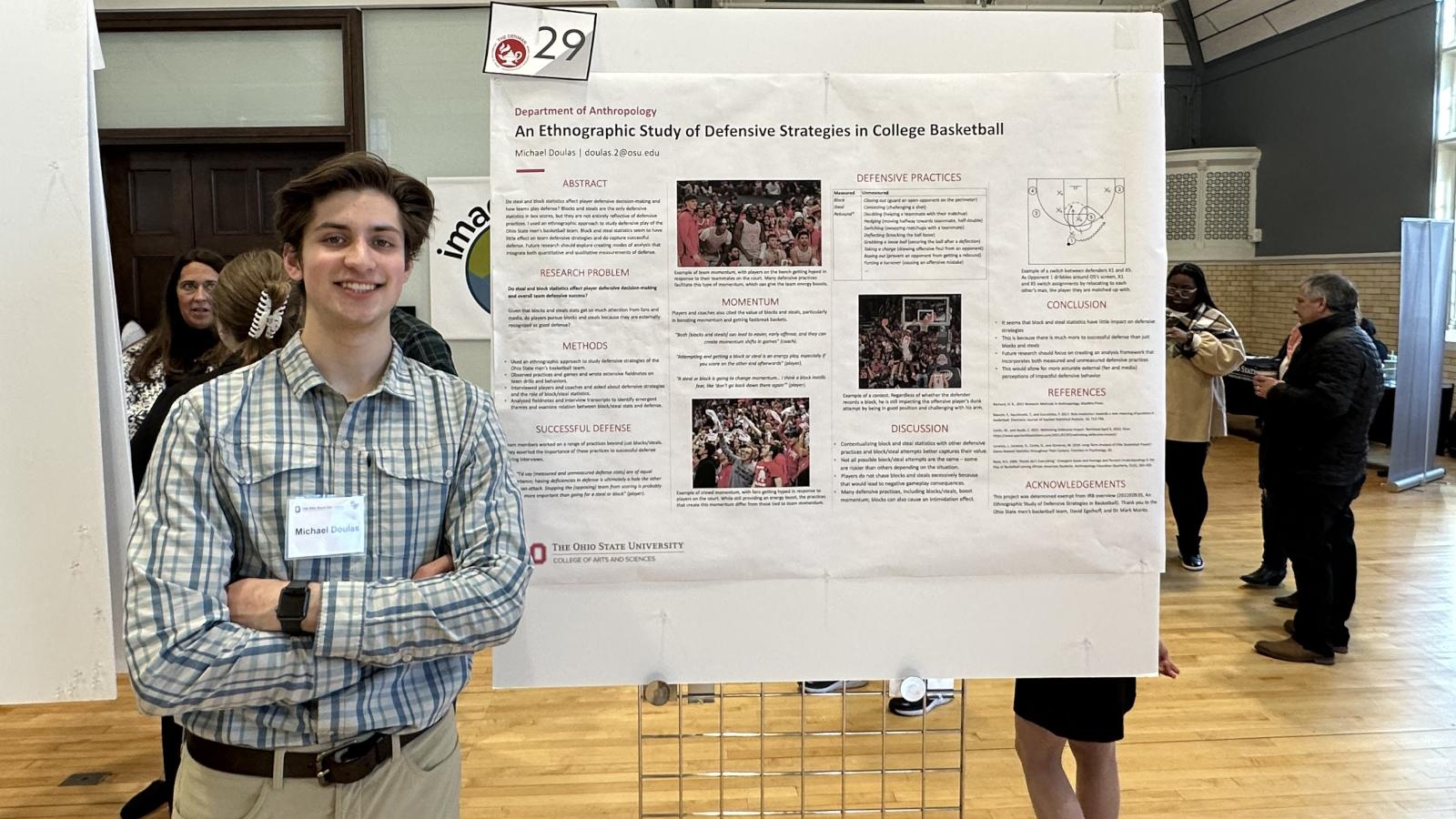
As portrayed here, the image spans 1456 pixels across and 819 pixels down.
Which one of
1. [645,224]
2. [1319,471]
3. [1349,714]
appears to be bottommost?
[1349,714]

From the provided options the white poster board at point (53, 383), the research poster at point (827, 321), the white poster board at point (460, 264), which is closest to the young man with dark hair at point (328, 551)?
the research poster at point (827, 321)

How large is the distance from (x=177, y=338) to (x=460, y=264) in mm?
2187

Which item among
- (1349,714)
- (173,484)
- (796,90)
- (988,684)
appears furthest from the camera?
(988,684)

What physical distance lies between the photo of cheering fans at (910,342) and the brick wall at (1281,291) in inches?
393

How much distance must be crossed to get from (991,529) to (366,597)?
98 centimetres

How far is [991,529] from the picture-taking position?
5.39 ft

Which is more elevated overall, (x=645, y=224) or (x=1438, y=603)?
(x=645, y=224)

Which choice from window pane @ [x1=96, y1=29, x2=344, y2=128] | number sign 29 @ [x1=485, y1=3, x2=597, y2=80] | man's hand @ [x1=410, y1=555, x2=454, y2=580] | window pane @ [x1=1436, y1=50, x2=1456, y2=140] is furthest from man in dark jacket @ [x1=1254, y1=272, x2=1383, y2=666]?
window pane @ [x1=1436, y1=50, x2=1456, y2=140]

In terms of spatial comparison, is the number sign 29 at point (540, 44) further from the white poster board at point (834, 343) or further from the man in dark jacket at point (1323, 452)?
the man in dark jacket at point (1323, 452)

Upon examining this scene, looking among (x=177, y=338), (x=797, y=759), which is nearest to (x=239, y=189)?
(x=177, y=338)

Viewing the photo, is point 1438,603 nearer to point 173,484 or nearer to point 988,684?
point 988,684

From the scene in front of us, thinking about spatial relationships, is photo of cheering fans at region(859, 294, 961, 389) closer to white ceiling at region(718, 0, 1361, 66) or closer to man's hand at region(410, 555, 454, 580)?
man's hand at region(410, 555, 454, 580)

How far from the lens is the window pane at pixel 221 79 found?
4.89 m

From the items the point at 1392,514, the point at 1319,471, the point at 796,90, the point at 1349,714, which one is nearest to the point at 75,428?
the point at 796,90
